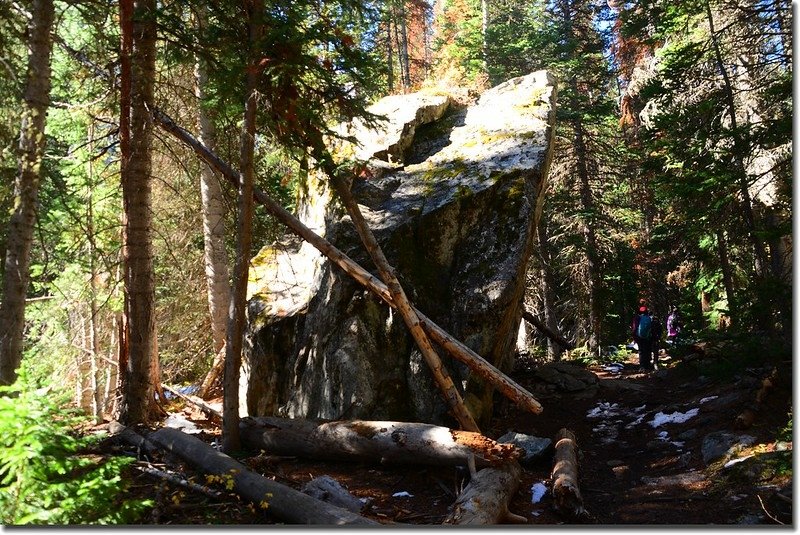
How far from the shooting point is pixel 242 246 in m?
6.88

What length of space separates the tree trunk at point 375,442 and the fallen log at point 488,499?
0.70ft

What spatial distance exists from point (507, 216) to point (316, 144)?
11.5ft

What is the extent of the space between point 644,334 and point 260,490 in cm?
1205

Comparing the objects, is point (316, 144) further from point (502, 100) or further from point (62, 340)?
point (62, 340)

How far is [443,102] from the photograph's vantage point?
12.2m

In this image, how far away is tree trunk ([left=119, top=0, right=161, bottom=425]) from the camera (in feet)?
25.0

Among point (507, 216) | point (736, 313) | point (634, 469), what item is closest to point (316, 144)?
point (507, 216)

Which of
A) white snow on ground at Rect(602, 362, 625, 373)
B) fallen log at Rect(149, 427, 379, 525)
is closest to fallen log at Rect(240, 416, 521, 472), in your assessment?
fallen log at Rect(149, 427, 379, 525)

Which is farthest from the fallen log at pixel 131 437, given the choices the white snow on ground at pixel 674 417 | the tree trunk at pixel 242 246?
the white snow on ground at pixel 674 417

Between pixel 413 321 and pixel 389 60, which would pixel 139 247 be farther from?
pixel 389 60

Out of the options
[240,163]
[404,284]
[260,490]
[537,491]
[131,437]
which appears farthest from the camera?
[404,284]

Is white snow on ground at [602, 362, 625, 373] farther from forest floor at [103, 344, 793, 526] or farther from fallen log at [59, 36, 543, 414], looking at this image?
fallen log at [59, 36, 543, 414]

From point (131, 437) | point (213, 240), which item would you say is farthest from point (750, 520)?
point (213, 240)

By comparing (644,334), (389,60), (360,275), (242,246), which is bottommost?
(644,334)
